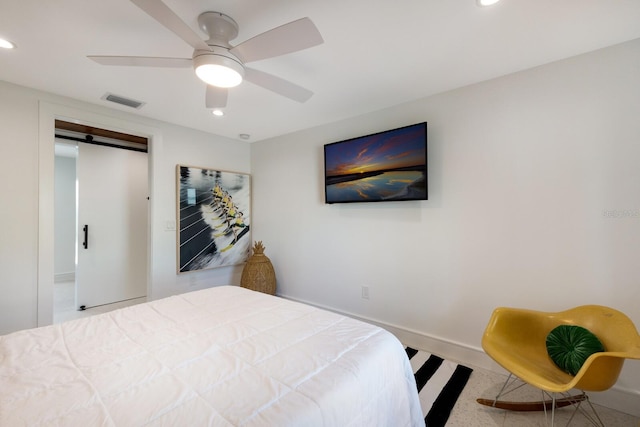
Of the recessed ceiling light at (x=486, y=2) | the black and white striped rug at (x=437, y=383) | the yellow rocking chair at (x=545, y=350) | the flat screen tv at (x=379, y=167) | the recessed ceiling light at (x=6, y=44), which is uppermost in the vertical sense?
the recessed ceiling light at (x=6, y=44)

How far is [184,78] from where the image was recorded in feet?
6.97

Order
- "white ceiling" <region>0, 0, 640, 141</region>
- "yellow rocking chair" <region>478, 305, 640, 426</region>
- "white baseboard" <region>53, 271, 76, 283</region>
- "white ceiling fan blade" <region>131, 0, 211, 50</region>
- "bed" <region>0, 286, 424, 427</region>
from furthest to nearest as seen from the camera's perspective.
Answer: "white baseboard" <region>53, 271, 76, 283</region>, "white ceiling" <region>0, 0, 640, 141</region>, "yellow rocking chair" <region>478, 305, 640, 426</region>, "white ceiling fan blade" <region>131, 0, 211, 50</region>, "bed" <region>0, 286, 424, 427</region>

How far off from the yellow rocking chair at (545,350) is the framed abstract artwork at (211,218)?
3.06 meters

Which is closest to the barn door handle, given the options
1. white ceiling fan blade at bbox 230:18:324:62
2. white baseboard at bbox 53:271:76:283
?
white baseboard at bbox 53:271:76:283

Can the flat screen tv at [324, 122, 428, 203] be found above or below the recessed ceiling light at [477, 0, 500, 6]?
below

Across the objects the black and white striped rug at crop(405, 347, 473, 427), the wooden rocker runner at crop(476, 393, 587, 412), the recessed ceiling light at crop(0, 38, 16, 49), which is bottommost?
the black and white striped rug at crop(405, 347, 473, 427)

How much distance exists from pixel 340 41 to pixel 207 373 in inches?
75.5

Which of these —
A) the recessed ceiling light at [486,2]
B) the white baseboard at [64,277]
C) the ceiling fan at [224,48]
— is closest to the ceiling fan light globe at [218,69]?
the ceiling fan at [224,48]

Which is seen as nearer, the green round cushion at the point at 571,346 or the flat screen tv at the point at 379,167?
the green round cushion at the point at 571,346

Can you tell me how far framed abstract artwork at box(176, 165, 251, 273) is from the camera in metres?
3.23

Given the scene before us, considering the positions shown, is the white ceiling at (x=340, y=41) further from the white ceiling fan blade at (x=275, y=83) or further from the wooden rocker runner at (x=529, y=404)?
the wooden rocker runner at (x=529, y=404)

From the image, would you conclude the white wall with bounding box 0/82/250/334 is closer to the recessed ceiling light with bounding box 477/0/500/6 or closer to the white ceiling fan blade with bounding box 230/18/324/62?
the white ceiling fan blade with bounding box 230/18/324/62

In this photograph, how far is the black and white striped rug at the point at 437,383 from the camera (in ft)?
5.57

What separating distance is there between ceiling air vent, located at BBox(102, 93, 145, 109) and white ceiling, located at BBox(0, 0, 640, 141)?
3.3 inches
